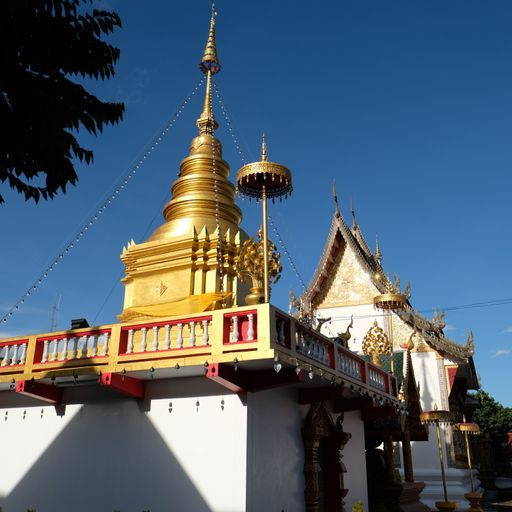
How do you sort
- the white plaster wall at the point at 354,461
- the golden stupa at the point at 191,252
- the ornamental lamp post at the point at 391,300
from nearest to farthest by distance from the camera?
1. the white plaster wall at the point at 354,461
2. the golden stupa at the point at 191,252
3. the ornamental lamp post at the point at 391,300

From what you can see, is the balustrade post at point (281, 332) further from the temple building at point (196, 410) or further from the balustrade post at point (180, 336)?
the balustrade post at point (180, 336)

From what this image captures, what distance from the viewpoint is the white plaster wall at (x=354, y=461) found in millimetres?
Answer: 11750

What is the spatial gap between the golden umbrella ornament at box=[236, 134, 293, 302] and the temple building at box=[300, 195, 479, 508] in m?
8.56

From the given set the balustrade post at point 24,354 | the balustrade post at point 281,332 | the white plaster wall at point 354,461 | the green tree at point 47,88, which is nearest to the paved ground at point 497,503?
the white plaster wall at point 354,461

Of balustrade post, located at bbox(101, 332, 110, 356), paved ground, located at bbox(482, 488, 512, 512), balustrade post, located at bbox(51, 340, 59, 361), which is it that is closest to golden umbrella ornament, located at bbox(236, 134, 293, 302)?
balustrade post, located at bbox(101, 332, 110, 356)

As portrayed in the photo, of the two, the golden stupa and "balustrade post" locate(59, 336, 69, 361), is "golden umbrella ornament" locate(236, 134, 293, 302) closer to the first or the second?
the golden stupa

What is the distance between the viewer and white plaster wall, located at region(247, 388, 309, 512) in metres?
8.31

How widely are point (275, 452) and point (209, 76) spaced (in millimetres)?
13632

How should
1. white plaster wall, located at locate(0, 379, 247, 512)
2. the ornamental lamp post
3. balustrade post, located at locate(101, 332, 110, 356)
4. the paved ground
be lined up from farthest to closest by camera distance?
the ornamental lamp post
the paved ground
balustrade post, located at locate(101, 332, 110, 356)
white plaster wall, located at locate(0, 379, 247, 512)

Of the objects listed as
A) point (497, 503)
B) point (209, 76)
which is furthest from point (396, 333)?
point (209, 76)

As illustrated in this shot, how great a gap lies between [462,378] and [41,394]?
20.7 meters

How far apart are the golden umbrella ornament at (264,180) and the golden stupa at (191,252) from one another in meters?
3.35

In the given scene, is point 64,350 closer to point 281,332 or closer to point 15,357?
point 15,357

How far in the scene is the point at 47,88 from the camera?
5.55m
